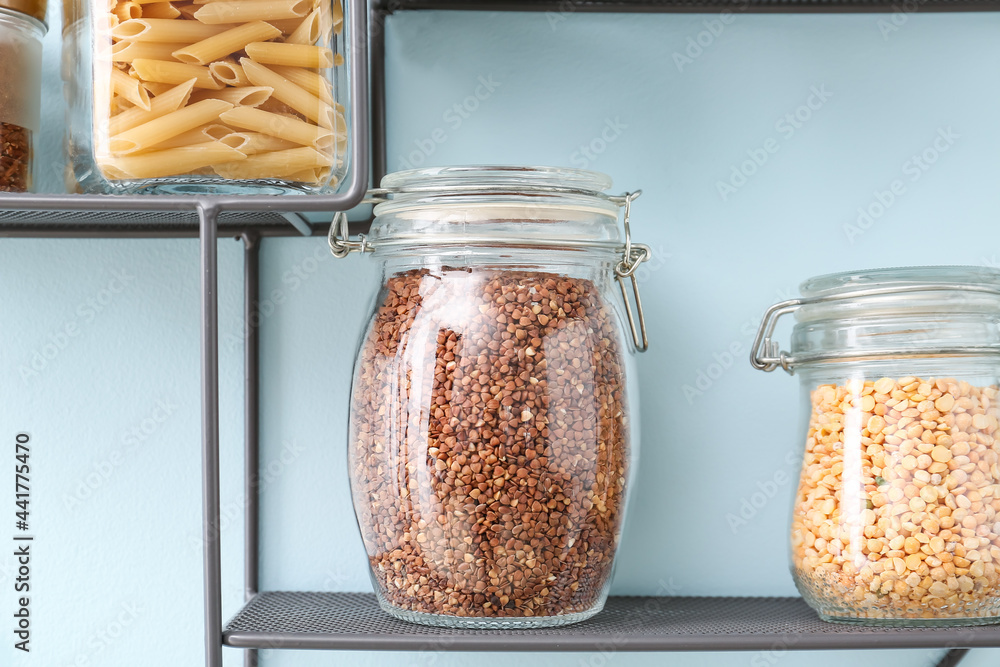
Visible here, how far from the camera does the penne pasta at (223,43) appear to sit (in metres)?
0.50

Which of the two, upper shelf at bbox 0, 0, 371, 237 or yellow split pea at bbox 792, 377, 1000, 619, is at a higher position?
upper shelf at bbox 0, 0, 371, 237

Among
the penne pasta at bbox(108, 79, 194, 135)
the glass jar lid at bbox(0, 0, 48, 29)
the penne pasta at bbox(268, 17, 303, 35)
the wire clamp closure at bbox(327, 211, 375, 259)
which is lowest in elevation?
the wire clamp closure at bbox(327, 211, 375, 259)

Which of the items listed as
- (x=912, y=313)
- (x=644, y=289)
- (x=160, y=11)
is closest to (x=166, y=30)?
(x=160, y=11)

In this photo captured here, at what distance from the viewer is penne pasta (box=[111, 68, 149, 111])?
50 centimetres

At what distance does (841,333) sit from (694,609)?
0.76ft

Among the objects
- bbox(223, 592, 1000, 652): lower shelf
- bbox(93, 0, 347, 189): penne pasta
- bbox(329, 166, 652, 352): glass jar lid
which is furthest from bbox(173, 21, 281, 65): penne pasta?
bbox(223, 592, 1000, 652): lower shelf

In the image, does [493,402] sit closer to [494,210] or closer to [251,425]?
[494,210]

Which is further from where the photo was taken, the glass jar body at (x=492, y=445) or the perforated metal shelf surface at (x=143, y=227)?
the perforated metal shelf surface at (x=143, y=227)

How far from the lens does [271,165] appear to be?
51 cm

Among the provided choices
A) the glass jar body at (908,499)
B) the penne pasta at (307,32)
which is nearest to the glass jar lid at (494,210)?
the penne pasta at (307,32)

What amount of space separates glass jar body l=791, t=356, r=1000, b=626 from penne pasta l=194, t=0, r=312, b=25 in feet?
1.42

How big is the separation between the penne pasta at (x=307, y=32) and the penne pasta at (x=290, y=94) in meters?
0.03

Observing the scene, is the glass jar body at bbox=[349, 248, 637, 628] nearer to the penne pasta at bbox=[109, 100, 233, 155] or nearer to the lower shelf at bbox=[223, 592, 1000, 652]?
the lower shelf at bbox=[223, 592, 1000, 652]

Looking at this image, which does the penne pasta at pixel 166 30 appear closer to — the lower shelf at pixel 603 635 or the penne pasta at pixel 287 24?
the penne pasta at pixel 287 24
